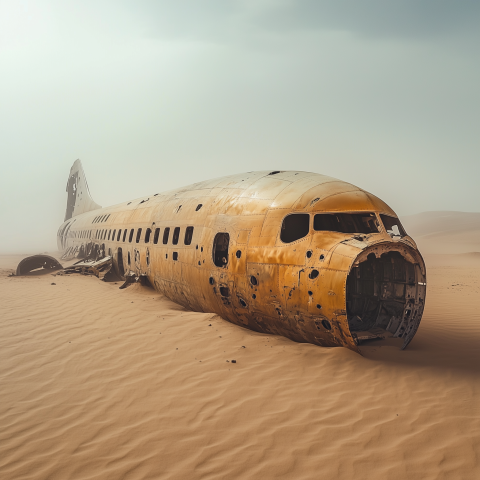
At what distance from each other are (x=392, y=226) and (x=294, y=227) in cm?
204

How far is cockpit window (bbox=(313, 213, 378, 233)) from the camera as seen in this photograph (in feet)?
21.1

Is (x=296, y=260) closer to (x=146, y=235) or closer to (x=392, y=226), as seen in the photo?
(x=392, y=226)

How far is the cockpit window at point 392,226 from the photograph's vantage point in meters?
6.75

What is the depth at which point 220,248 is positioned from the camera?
802 centimetres

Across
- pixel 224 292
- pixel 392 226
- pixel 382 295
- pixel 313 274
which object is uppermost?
pixel 392 226

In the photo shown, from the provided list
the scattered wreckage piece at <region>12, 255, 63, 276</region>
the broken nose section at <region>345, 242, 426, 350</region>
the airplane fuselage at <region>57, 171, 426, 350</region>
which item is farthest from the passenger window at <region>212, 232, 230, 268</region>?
the scattered wreckage piece at <region>12, 255, 63, 276</region>

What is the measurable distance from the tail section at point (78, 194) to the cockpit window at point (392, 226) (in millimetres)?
29196

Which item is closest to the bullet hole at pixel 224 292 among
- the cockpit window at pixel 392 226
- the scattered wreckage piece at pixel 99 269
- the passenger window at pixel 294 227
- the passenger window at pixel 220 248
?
the passenger window at pixel 220 248

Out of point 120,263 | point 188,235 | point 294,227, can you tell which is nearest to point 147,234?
point 188,235

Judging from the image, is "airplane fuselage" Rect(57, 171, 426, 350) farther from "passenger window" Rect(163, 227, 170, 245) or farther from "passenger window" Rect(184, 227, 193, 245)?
"passenger window" Rect(163, 227, 170, 245)

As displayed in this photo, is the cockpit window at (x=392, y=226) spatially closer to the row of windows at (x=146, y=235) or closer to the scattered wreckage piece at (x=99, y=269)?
the row of windows at (x=146, y=235)

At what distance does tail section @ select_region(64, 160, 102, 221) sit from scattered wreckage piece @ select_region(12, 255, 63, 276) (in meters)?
12.8

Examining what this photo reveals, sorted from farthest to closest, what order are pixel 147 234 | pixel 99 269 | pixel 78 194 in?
pixel 78 194 < pixel 99 269 < pixel 147 234

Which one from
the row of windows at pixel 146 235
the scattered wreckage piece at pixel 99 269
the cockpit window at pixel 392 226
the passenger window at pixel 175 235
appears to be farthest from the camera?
the scattered wreckage piece at pixel 99 269
